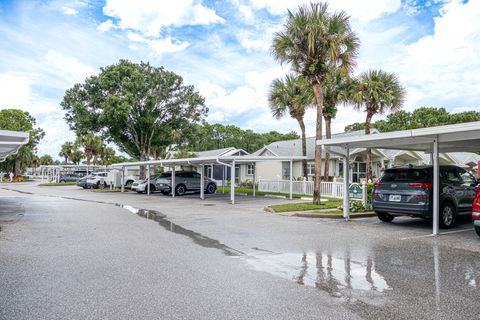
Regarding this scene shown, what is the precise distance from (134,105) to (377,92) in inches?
717

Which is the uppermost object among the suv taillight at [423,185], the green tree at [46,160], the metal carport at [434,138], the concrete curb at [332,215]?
the green tree at [46,160]

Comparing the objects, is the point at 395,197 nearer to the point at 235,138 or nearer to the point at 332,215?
the point at 332,215

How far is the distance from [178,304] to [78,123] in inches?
1223

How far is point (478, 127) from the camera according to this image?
29.5 feet

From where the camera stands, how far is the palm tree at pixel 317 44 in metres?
16.1

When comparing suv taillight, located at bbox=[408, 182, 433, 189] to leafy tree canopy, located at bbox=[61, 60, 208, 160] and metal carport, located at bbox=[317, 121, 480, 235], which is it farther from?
leafy tree canopy, located at bbox=[61, 60, 208, 160]

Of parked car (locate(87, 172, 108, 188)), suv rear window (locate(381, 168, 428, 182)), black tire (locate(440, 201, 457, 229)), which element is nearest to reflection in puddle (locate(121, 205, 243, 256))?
suv rear window (locate(381, 168, 428, 182))

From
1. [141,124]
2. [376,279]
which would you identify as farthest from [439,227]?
[141,124]

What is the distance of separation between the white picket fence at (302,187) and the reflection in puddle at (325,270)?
14509 millimetres

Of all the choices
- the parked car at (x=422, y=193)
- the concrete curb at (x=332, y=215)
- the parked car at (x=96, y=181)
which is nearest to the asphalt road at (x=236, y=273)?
the parked car at (x=422, y=193)

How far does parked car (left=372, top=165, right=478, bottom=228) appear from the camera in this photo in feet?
36.5

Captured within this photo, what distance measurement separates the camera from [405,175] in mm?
11664

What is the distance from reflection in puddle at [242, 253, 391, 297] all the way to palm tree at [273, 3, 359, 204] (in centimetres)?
946

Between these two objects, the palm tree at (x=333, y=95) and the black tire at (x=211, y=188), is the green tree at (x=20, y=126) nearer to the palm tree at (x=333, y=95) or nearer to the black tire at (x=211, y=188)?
the black tire at (x=211, y=188)
